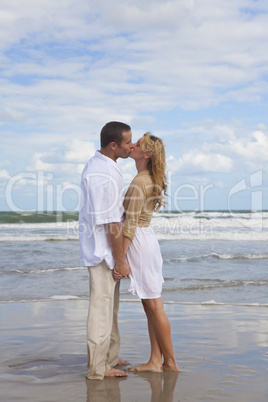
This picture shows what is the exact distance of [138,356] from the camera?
4.30 meters

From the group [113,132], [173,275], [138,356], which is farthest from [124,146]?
[173,275]

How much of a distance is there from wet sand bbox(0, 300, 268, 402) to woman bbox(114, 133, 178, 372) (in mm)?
404

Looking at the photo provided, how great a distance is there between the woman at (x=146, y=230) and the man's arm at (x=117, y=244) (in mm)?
160

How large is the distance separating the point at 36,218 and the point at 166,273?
2209 cm

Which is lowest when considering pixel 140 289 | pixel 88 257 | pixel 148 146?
pixel 140 289

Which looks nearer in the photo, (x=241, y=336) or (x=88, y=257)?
(x=88, y=257)

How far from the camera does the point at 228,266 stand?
37.7 feet

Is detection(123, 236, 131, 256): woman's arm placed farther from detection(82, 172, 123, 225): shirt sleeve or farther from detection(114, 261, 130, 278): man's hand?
detection(82, 172, 123, 225): shirt sleeve

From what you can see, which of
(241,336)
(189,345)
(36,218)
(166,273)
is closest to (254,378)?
(189,345)

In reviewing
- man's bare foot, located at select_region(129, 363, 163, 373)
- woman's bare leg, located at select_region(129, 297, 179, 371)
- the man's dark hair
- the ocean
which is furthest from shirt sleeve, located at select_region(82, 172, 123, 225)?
the ocean

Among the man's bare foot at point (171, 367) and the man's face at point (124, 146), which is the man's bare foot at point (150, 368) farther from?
the man's face at point (124, 146)

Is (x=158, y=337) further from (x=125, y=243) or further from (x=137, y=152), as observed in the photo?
(x=137, y=152)

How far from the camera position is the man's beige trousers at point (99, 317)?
3.41 m

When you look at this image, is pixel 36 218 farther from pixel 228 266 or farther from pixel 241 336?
pixel 241 336
